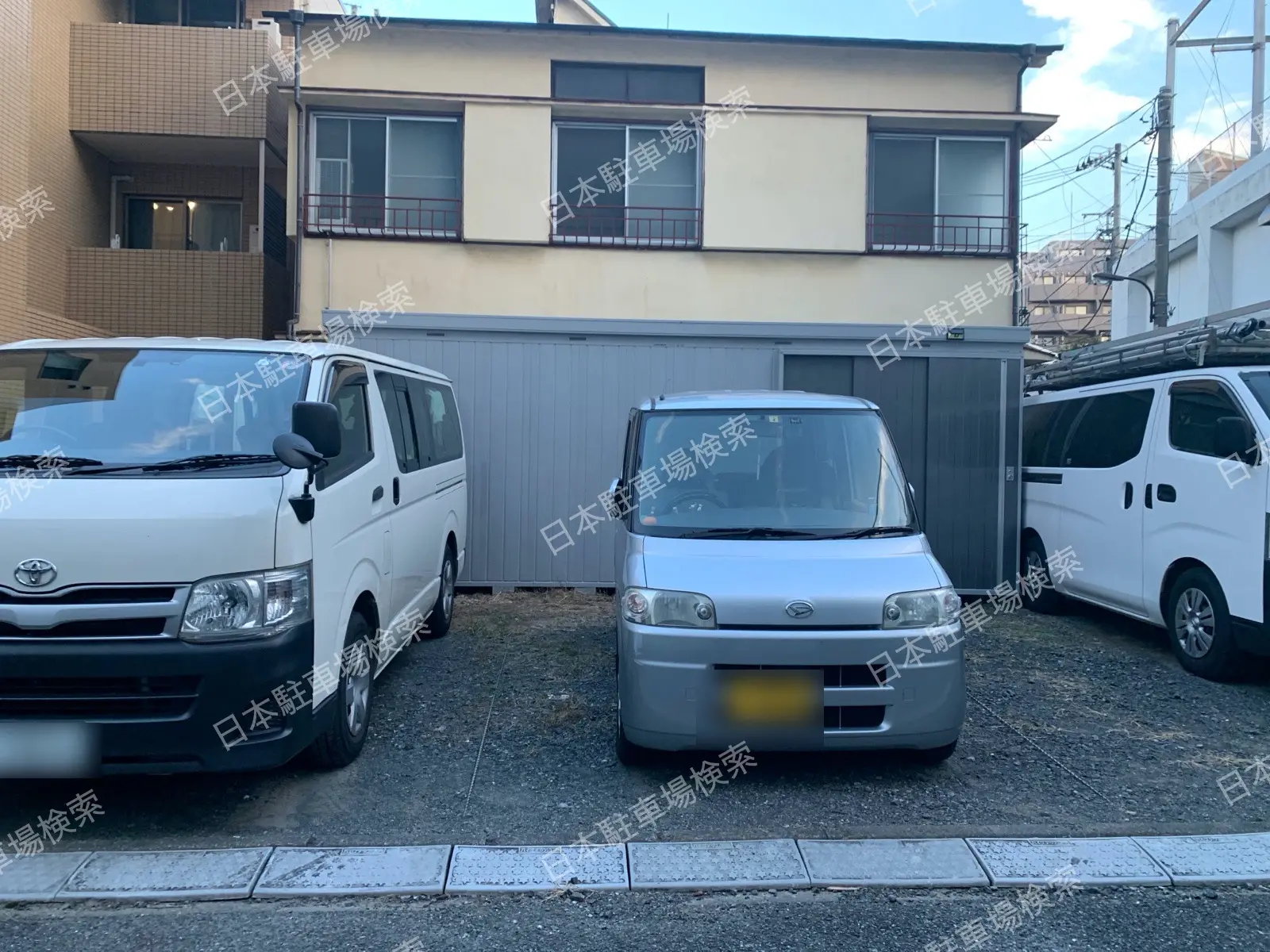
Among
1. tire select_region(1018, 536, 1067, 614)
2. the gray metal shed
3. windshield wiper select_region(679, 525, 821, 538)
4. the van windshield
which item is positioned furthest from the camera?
the gray metal shed

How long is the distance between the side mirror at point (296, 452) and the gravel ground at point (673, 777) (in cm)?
160

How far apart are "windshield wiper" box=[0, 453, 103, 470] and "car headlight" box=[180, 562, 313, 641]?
882mm

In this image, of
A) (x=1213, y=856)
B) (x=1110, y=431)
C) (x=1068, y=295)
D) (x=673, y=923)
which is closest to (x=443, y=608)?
(x=673, y=923)

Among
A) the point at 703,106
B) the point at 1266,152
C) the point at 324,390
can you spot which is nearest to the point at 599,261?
the point at 703,106

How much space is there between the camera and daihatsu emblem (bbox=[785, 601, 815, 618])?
4.22 meters

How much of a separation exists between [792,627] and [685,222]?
8.38 meters

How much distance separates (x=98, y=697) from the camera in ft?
11.9

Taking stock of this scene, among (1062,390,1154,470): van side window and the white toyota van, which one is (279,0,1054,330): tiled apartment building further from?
the white toyota van

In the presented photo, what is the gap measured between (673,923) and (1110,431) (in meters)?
5.93

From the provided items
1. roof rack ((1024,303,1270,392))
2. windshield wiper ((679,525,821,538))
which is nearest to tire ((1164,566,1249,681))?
roof rack ((1024,303,1270,392))

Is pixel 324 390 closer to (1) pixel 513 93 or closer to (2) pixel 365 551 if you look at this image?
(2) pixel 365 551

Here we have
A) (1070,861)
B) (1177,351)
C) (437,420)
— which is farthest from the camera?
(437,420)

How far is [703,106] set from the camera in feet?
37.8

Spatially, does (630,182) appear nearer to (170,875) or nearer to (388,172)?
(388,172)
